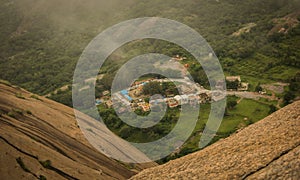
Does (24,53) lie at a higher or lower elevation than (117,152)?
higher

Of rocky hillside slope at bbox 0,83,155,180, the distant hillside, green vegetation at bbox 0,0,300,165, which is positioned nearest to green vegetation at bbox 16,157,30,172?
rocky hillside slope at bbox 0,83,155,180

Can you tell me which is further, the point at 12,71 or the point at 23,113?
the point at 12,71

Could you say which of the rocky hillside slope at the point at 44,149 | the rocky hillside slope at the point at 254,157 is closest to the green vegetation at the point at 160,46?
the rocky hillside slope at the point at 44,149

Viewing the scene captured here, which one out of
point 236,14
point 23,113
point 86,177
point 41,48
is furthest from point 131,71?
point 86,177

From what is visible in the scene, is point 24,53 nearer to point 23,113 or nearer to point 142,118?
point 142,118

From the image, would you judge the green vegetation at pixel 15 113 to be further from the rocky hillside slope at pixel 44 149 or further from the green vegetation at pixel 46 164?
the green vegetation at pixel 46 164

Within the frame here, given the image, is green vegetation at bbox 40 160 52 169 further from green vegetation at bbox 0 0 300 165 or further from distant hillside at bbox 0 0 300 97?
distant hillside at bbox 0 0 300 97

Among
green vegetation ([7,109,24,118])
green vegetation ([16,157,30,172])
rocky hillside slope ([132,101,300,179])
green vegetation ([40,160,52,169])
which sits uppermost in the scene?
green vegetation ([7,109,24,118])
